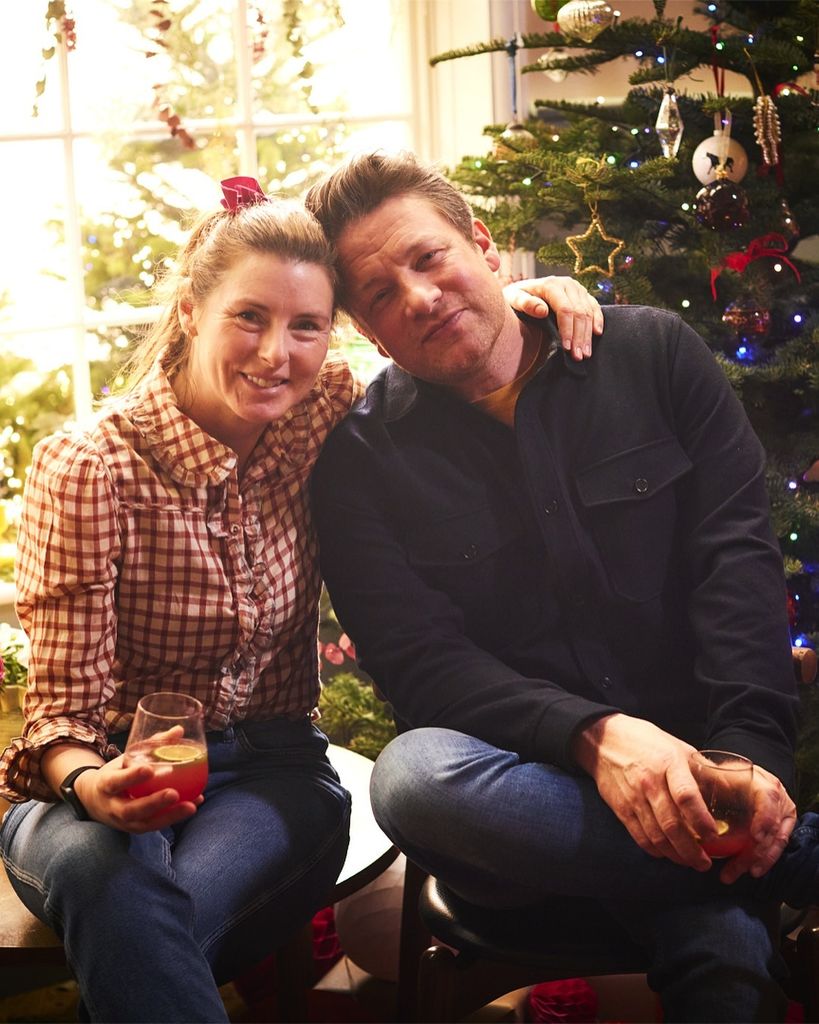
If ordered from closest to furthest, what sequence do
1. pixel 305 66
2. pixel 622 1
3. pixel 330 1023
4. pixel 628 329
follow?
pixel 628 329 → pixel 330 1023 → pixel 305 66 → pixel 622 1

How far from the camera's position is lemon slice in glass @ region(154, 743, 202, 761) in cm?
141

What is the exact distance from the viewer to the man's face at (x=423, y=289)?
1788mm

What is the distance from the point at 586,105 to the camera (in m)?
2.44

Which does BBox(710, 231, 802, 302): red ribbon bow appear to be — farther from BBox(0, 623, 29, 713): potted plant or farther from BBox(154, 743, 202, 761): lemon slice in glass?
BBox(0, 623, 29, 713): potted plant

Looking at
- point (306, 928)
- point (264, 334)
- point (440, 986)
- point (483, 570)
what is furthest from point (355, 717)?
point (264, 334)

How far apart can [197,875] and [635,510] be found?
0.78 meters

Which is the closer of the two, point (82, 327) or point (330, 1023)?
point (330, 1023)

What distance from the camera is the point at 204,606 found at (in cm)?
168

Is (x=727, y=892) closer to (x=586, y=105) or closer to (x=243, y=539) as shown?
(x=243, y=539)

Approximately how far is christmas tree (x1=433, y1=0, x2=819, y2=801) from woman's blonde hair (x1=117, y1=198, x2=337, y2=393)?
2.14ft

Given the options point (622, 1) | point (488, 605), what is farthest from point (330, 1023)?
point (622, 1)

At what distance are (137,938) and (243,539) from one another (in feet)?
1.91

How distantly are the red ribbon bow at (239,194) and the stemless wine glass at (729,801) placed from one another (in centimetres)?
100

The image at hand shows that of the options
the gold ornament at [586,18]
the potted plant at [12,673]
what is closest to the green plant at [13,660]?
the potted plant at [12,673]
